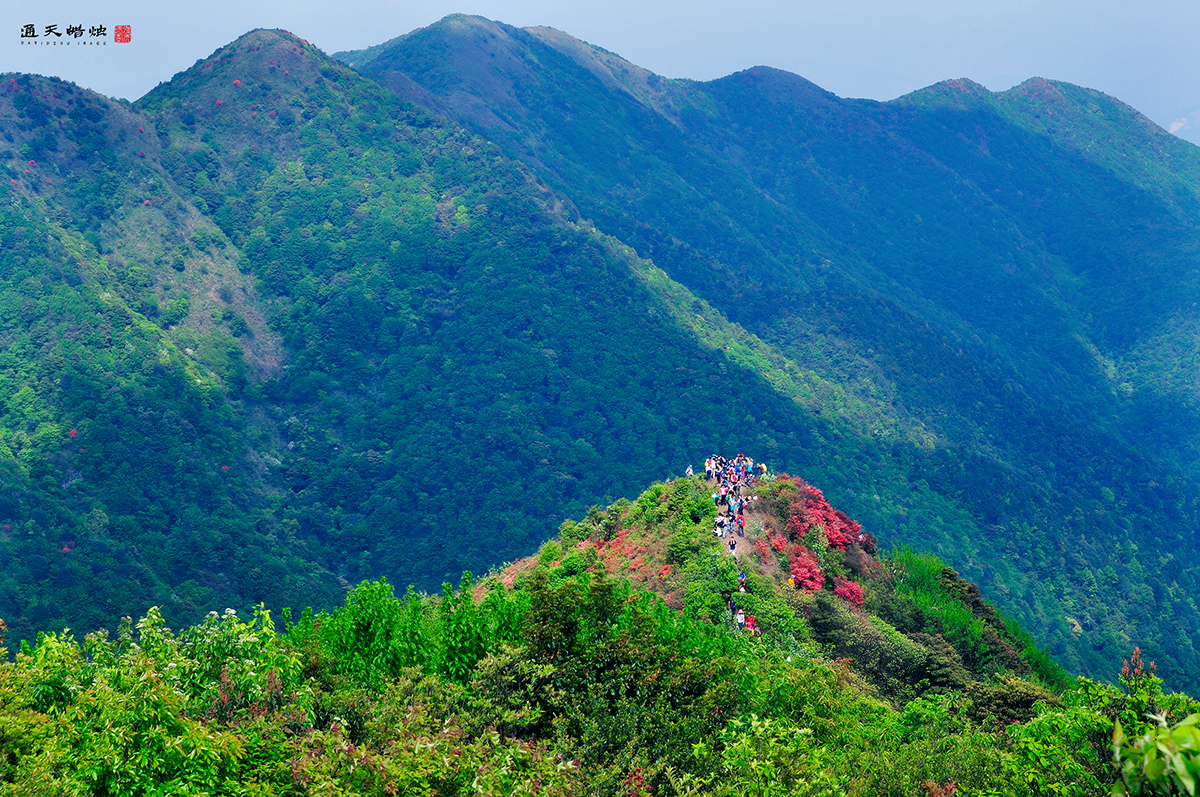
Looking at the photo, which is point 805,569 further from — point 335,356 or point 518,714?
point 335,356

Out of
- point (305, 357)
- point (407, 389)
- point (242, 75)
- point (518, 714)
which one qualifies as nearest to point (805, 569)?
point (518, 714)

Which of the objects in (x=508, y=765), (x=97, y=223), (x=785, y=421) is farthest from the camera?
(x=785, y=421)

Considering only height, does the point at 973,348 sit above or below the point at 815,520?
above

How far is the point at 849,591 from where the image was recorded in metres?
42.4

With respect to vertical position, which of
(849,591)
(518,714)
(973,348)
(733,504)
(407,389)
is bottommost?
(518,714)

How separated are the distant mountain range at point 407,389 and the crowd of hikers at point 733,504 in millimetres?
46264

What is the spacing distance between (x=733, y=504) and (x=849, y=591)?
7.19 metres

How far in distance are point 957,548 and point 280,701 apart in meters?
94.0

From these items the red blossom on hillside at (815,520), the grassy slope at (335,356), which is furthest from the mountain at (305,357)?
the red blossom on hillside at (815,520)

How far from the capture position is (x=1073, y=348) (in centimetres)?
17212

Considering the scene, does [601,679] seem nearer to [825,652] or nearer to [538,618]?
[538,618]

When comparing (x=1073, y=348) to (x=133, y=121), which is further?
(x=1073, y=348)

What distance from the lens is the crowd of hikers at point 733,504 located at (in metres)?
33.8

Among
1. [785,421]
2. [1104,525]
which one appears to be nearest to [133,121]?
[785,421]
